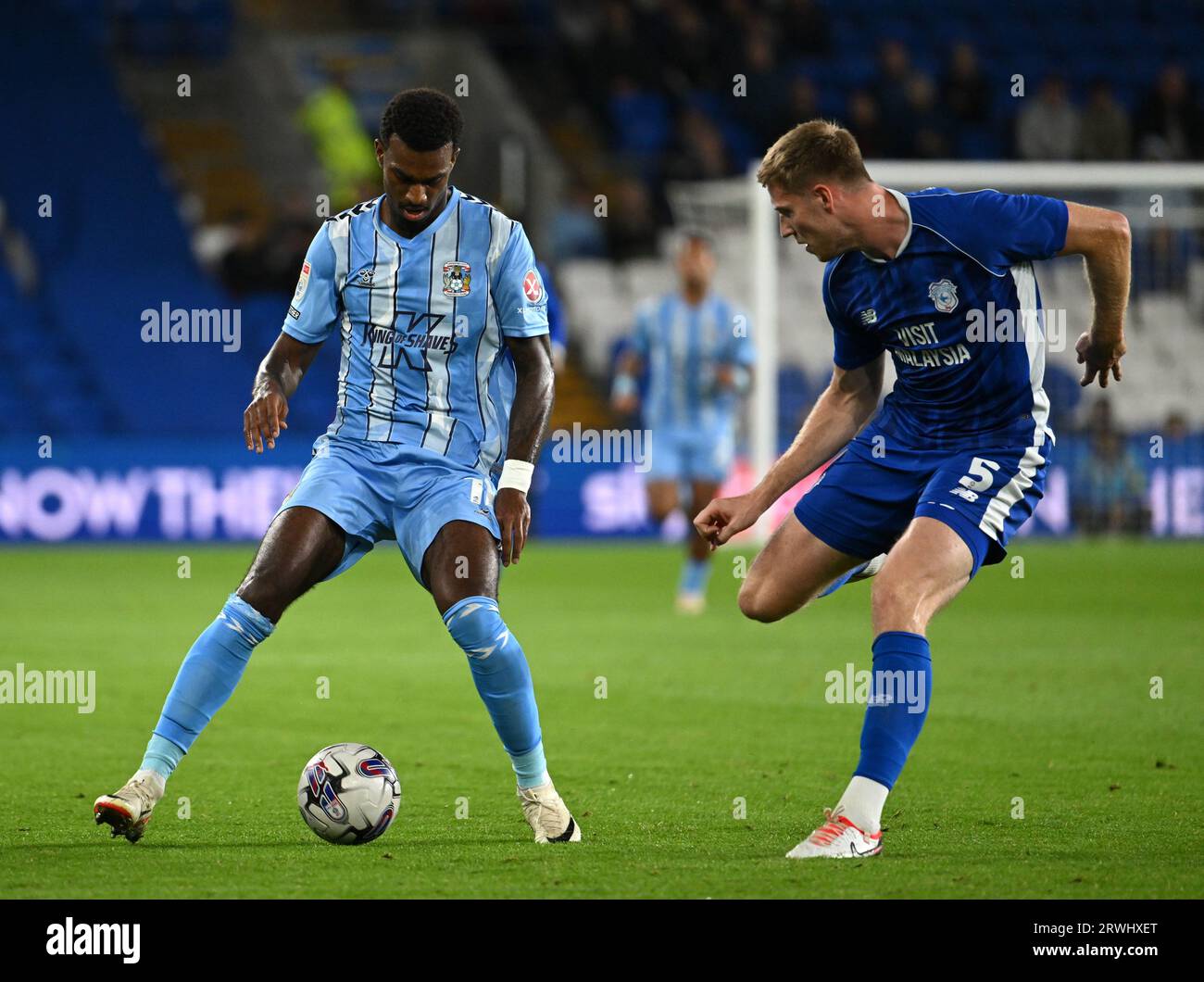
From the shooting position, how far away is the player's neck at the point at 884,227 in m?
5.32

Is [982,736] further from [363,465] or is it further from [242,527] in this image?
[242,527]

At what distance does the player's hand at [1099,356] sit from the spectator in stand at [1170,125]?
15.5m

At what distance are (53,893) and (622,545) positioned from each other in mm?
14194

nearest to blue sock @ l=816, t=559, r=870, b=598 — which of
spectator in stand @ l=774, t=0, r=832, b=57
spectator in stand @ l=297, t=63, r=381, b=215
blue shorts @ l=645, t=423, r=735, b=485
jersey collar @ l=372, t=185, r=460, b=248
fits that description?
jersey collar @ l=372, t=185, r=460, b=248

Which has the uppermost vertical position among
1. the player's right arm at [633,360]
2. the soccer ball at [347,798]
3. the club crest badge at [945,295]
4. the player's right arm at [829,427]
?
the player's right arm at [633,360]

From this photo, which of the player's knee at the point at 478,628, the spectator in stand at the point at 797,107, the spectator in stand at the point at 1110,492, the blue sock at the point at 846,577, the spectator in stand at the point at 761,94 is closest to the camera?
the player's knee at the point at 478,628

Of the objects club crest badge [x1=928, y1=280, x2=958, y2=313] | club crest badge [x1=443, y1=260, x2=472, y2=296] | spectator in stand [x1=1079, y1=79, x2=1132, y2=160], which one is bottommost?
club crest badge [x1=928, y1=280, x2=958, y2=313]

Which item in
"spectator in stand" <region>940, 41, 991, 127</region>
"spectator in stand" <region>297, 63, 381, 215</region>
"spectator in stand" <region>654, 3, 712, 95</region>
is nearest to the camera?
"spectator in stand" <region>940, 41, 991, 127</region>

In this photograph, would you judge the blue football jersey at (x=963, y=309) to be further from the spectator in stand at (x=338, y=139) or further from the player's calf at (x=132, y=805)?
the spectator in stand at (x=338, y=139)

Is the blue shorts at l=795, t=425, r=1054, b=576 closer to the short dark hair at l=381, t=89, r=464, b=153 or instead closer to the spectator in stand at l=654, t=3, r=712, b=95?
the short dark hair at l=381, t=89, r=464, b=153

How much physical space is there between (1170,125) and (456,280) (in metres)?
16.4

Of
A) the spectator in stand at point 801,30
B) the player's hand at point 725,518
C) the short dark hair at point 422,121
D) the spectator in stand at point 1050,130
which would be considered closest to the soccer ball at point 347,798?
the player's hand at point 725,518

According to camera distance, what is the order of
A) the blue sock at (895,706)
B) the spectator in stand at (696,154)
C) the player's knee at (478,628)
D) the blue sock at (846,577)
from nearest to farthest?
1. the blue sock at (895,706)
2. the player's knee at (478,628)
3. the blue sock at (846,577)
4. the spectator in stand at (696,154)

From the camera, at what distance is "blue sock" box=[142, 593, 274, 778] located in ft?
17.4
